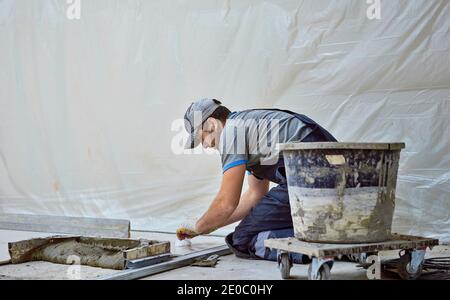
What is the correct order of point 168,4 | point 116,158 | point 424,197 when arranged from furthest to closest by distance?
1. point 116,158
2. point 168,4
3. point 424,197

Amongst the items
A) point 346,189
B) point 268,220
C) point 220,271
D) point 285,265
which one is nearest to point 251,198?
point 268,220

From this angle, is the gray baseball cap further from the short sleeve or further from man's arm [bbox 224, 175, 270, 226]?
man's arm [bbox 224, 175, 270, 226]

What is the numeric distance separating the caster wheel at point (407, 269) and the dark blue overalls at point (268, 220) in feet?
1.80

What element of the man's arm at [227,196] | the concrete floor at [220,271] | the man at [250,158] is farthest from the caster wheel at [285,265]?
the man's arm at [227,196]

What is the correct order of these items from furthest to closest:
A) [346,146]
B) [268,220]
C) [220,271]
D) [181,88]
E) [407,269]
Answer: [181,88], [268,220], [220,271], [407,269], [346,146]

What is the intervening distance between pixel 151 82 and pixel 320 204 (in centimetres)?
211

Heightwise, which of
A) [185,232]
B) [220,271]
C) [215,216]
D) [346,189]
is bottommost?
[220,271]

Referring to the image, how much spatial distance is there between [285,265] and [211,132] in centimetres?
80

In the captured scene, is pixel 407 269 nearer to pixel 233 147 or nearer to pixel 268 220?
pixel 268 220

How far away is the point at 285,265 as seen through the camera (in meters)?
2.37

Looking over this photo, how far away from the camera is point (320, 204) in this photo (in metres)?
2.22

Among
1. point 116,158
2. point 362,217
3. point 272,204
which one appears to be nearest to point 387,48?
point 272,204

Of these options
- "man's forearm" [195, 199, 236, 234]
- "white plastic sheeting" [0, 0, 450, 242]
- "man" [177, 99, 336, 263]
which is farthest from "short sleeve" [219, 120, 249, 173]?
"white plastic sheeting" [0, 0, 450, 242]
